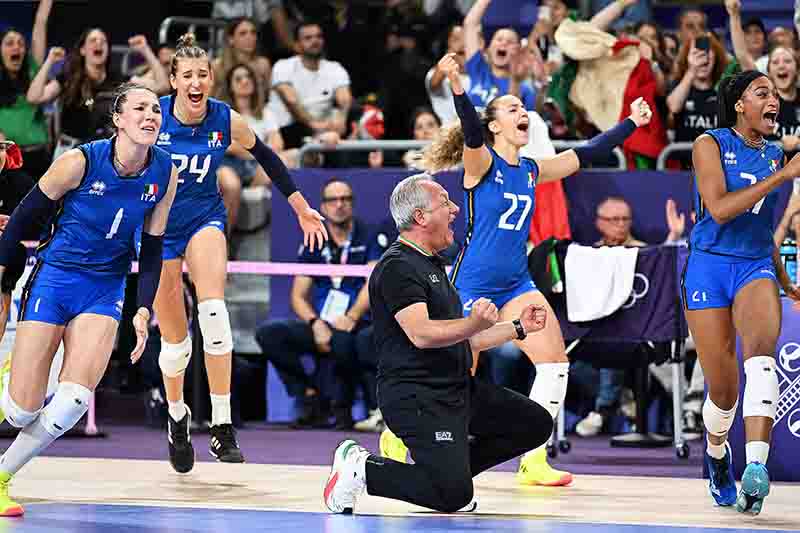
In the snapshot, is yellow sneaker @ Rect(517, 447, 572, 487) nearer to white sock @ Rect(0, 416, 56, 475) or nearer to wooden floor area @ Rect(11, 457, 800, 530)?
→ wooden floor area @ Rect(11, 457, 800, 530)

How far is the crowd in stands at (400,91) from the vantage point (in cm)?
1172

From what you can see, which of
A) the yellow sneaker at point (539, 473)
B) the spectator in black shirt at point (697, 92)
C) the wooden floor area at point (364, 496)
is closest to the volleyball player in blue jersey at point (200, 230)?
the wooden floor area at point (364, 496)

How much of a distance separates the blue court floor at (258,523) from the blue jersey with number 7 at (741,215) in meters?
1.43

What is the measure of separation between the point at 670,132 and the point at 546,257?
8.82 ft

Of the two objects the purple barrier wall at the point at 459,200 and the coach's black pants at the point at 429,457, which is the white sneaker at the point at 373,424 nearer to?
the purple barrier wall at the point at 459,200

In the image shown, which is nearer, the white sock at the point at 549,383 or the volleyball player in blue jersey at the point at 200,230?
the white sock at the point at 549,383

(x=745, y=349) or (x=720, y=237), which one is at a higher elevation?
(x=720, y=237)

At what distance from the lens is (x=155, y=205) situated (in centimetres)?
776

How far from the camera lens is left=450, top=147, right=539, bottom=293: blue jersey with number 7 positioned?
28.3ft

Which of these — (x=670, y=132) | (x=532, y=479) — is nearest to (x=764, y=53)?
(x=670, y=132)

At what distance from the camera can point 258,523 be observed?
6844mm

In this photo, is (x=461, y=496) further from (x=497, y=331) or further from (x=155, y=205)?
(x=155, y=205)

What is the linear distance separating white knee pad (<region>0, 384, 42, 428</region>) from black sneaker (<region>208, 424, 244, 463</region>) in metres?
1.64

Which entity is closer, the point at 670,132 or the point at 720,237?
the point at 720,237
